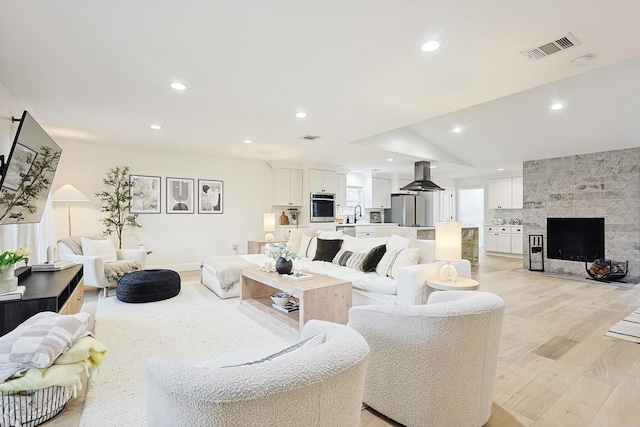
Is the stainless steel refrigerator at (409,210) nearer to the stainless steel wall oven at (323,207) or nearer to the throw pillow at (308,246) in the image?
the stainless steel wall oven at (323,207)

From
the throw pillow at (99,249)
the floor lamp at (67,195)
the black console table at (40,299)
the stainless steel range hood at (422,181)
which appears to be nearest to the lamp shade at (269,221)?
the throw pillow at (99,249)

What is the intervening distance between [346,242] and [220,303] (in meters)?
1.90

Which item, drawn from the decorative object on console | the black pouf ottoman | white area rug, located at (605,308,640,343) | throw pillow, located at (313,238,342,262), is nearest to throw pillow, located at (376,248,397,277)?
throw pillow, located at (313,238,342,262)

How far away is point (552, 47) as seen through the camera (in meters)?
2.36

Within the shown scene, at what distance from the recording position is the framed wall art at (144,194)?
19.5ft

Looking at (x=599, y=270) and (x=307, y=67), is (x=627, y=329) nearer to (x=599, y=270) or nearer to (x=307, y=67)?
(x=599, y=270)

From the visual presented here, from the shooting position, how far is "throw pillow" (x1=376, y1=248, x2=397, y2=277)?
3.72m

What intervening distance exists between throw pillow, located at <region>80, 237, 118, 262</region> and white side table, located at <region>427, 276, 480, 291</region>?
451 centimetres

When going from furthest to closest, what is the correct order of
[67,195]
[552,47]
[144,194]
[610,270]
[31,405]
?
[144,194] < [610,270] < [67,195] < [552,47] < [31,405]

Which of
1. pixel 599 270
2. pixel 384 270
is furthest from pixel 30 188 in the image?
pixel 599 270

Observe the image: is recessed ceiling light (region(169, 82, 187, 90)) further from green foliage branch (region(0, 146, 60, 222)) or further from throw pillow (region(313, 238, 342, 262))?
throw pillow (region(313, 238, 342, 262))

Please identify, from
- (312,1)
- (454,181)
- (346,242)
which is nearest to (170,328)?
(346,242)

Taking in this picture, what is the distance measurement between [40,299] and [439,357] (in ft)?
8.53

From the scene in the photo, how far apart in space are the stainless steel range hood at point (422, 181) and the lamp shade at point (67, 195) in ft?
19.6
